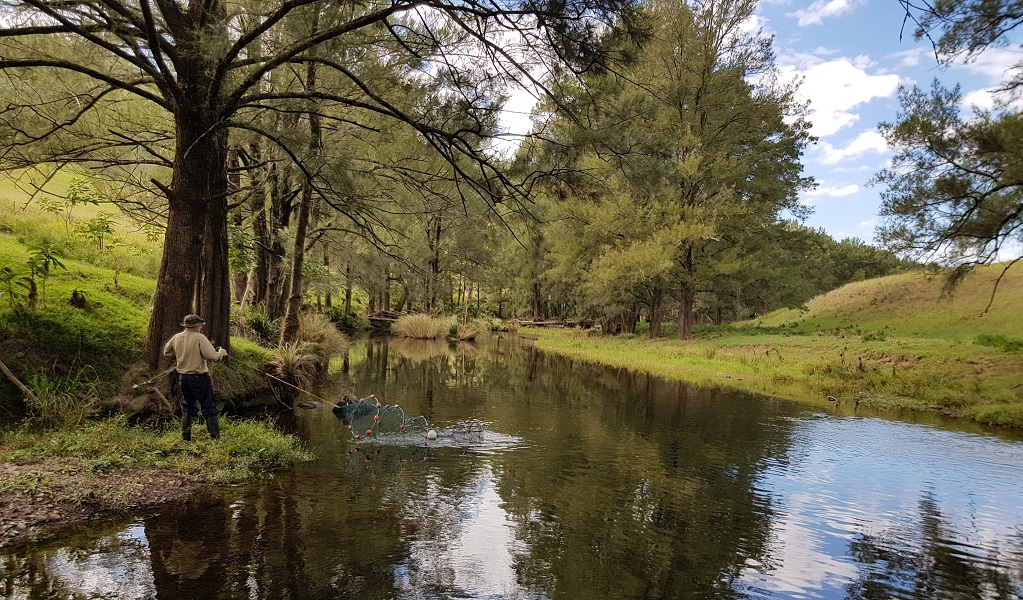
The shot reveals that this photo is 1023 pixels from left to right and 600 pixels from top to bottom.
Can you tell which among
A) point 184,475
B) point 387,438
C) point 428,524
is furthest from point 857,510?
point 184,475

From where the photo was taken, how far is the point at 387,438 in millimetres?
8656

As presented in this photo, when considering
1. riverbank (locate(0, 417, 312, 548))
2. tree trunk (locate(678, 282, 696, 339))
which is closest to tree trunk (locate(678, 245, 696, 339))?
tree trunk (locate(678, 282, 696, 339))

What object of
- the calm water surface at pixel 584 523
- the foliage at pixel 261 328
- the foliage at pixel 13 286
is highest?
the foliage at pixel 13 286

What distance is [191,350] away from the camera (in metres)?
6.98

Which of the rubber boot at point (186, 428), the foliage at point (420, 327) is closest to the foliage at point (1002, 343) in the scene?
the rubber boot at point (186, 428)

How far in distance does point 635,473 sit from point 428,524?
10.8 ft

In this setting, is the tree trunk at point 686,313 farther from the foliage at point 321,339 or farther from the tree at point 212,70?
the tree at point 212,70

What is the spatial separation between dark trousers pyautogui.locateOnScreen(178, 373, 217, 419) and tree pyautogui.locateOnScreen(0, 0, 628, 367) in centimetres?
138

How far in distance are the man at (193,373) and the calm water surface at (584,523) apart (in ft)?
4.84

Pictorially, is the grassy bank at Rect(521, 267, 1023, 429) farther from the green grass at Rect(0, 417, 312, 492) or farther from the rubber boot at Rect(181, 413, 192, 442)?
the rubber boot at Rect(181, 413, 192, 442)

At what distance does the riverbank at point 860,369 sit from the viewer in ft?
41.4

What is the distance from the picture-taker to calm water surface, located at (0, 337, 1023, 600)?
4172 mm

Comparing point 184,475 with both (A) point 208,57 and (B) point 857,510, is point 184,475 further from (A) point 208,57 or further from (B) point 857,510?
(B) point 857,510

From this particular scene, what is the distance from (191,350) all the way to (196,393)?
21.9 inches
